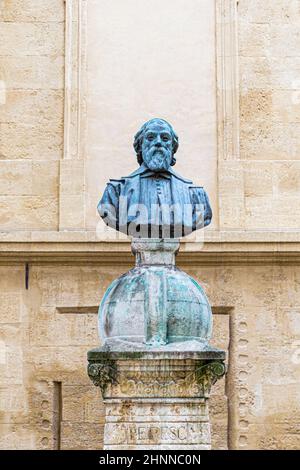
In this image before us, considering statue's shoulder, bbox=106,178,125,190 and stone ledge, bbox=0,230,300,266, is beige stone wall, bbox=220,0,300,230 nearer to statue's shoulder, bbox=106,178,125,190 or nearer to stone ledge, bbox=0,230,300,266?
stone ledge, bbox=0,230,300,266

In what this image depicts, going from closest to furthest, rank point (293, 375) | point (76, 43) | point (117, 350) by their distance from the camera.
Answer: point (117, 350), point (293, 375), point (76, 43)

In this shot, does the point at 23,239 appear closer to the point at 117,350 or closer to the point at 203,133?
the point at 203,133

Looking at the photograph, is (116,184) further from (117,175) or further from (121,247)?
(117,175)

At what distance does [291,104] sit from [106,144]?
1947 millimetres

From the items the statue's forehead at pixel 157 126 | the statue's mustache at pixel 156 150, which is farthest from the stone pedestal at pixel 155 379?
the statue's forehead at pixel 157 126

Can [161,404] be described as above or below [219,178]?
below

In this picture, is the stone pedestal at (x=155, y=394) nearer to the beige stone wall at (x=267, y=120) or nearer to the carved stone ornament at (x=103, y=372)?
the carved stone ornament at (x=103, y=372)

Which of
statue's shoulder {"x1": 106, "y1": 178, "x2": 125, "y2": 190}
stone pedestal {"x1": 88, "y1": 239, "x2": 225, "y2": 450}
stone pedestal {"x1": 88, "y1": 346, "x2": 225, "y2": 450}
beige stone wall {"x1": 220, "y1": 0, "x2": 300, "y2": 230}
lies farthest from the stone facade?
stone pedestal {"x1": 88, "y1": 346, "x2": 225, "y2": 450}

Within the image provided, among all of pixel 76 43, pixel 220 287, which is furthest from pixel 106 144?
pixel 220 287

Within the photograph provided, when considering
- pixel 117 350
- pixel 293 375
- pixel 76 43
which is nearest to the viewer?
pixel 117 350

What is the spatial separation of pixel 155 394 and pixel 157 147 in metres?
1.76

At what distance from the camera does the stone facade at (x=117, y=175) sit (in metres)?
11.7

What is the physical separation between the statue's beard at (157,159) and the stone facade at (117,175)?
3.47m

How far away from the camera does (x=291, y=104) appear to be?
40.8 ft
